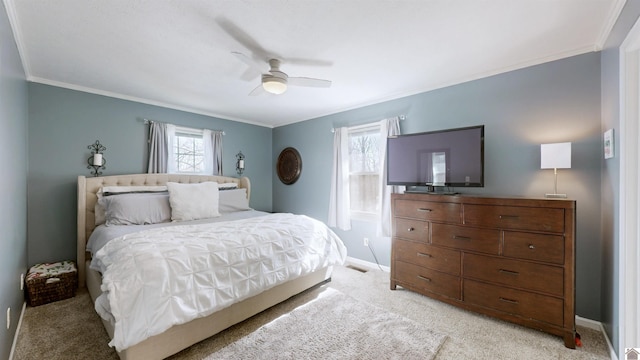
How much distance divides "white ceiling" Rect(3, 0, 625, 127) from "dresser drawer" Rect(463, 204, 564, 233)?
1421mm

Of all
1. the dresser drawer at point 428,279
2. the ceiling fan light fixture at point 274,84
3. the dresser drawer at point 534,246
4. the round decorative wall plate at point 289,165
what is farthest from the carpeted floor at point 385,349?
the round decorative wall plate at point 289,165

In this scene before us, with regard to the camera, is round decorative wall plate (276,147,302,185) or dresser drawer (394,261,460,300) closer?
dresser drawer (394,261,460,300)

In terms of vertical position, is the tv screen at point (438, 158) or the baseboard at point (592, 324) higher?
the tv screen at point (438, 158)

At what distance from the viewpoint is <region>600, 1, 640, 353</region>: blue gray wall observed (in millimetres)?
1697

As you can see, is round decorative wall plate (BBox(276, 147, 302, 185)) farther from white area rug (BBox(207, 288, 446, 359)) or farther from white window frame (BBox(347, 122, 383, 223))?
white area rug (BBox(207, 288, 446, 359))

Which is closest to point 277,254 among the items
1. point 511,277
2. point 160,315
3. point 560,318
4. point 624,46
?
point 160,315

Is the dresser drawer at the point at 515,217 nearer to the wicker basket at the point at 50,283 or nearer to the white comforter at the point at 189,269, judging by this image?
the white comforter at the point at 189,269

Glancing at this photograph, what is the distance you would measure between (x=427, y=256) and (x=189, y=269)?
226cm

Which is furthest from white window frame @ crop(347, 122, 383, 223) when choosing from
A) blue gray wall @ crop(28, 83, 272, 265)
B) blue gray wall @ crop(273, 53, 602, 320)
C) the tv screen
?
blue gray wall @ crop(28, 83, 272, 265)

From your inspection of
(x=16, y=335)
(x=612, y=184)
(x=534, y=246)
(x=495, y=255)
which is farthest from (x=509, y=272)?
(x=16, y=335)

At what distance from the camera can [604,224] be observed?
208cm

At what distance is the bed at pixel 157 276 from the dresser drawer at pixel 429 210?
0.90 metres

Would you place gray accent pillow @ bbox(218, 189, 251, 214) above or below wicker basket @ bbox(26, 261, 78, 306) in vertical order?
above

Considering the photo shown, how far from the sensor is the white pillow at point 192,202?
310 centimetres
